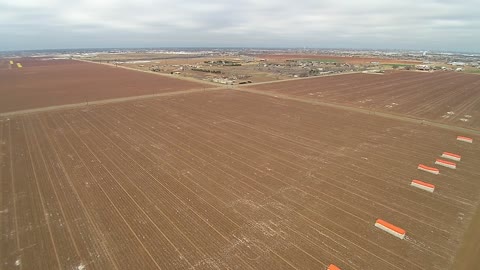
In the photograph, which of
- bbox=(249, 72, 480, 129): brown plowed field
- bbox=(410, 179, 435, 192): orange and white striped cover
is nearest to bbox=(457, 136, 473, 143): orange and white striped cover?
bbox=(249, 72, 480, 129): brown plowed field

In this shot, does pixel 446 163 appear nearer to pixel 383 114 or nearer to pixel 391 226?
pixel 391 226

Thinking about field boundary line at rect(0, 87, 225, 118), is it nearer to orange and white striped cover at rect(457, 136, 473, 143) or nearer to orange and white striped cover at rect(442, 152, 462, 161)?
orange and white striped cover at rect(442, 152, 462, 161)

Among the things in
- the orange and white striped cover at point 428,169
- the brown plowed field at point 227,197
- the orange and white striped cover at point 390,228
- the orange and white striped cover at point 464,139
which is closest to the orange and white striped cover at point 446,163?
the brown plowed field at point 227,197

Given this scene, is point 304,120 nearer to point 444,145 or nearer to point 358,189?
point 444,145

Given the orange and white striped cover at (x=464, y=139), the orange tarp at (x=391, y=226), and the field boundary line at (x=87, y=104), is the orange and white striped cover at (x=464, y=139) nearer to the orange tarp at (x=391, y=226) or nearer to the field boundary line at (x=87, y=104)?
the orange tarp at (x=391, y=226)

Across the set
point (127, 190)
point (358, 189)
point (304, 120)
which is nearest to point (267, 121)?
point (304, 120)
